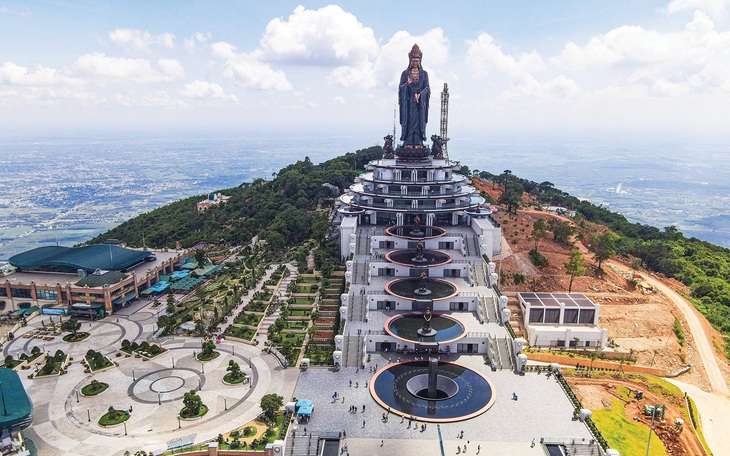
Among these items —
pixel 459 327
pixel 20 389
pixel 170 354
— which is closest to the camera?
pixel 20 389

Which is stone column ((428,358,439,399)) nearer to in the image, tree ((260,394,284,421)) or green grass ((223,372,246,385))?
tree ((260,394,284,421))

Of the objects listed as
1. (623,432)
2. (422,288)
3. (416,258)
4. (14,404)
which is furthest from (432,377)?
(14,404)

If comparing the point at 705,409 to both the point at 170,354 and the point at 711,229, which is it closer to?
the point at 170,354

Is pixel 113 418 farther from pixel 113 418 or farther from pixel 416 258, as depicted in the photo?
pixel 416 258

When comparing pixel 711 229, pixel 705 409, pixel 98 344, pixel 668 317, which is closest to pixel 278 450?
pixel 98 344

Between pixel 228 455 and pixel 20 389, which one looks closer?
pixel 228 455

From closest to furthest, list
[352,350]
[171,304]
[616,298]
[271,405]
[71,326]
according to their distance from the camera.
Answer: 1. [271,405]
2. [352,350]
3. [71,326]
4. [171,304]
5. [616,298]
